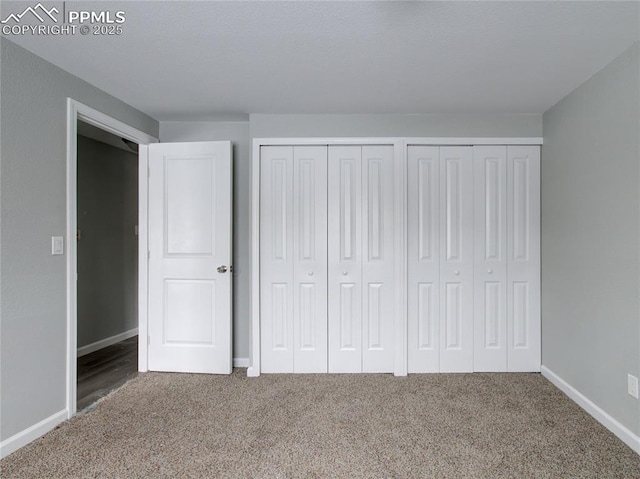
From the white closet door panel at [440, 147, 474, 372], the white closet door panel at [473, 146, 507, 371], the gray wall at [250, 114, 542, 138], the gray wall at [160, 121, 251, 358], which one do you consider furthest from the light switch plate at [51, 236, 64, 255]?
the white closet door panel at [473, 146, 507, 371]

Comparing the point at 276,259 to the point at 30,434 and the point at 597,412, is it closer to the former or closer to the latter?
the point at 30,434

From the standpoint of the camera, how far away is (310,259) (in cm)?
292

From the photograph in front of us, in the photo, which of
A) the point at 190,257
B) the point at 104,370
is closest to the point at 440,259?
the point at 190,257

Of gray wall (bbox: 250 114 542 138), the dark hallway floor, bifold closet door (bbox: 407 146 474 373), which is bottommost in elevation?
the dark hallway floor

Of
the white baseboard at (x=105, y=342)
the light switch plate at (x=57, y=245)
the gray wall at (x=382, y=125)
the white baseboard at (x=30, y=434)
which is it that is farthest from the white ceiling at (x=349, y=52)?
the white baseboard at (x=105, y=342)

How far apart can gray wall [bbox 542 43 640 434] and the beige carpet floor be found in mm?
324

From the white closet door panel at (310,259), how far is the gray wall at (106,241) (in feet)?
7.90

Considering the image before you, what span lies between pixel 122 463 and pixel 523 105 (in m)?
3.68

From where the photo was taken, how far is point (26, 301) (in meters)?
1.91

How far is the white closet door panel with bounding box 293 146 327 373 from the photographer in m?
2.90

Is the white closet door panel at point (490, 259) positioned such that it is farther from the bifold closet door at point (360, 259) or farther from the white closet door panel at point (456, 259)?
the bifold closet door at point (360, 259)

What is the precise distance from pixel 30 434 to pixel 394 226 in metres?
2.82

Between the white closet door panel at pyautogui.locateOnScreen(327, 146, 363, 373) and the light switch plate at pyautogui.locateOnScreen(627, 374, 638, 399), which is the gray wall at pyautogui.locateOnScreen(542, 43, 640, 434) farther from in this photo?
the white closet door panel at pyautogui.locateOnScreen(327, 146, 363, 373)

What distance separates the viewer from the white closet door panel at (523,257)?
2871mm
